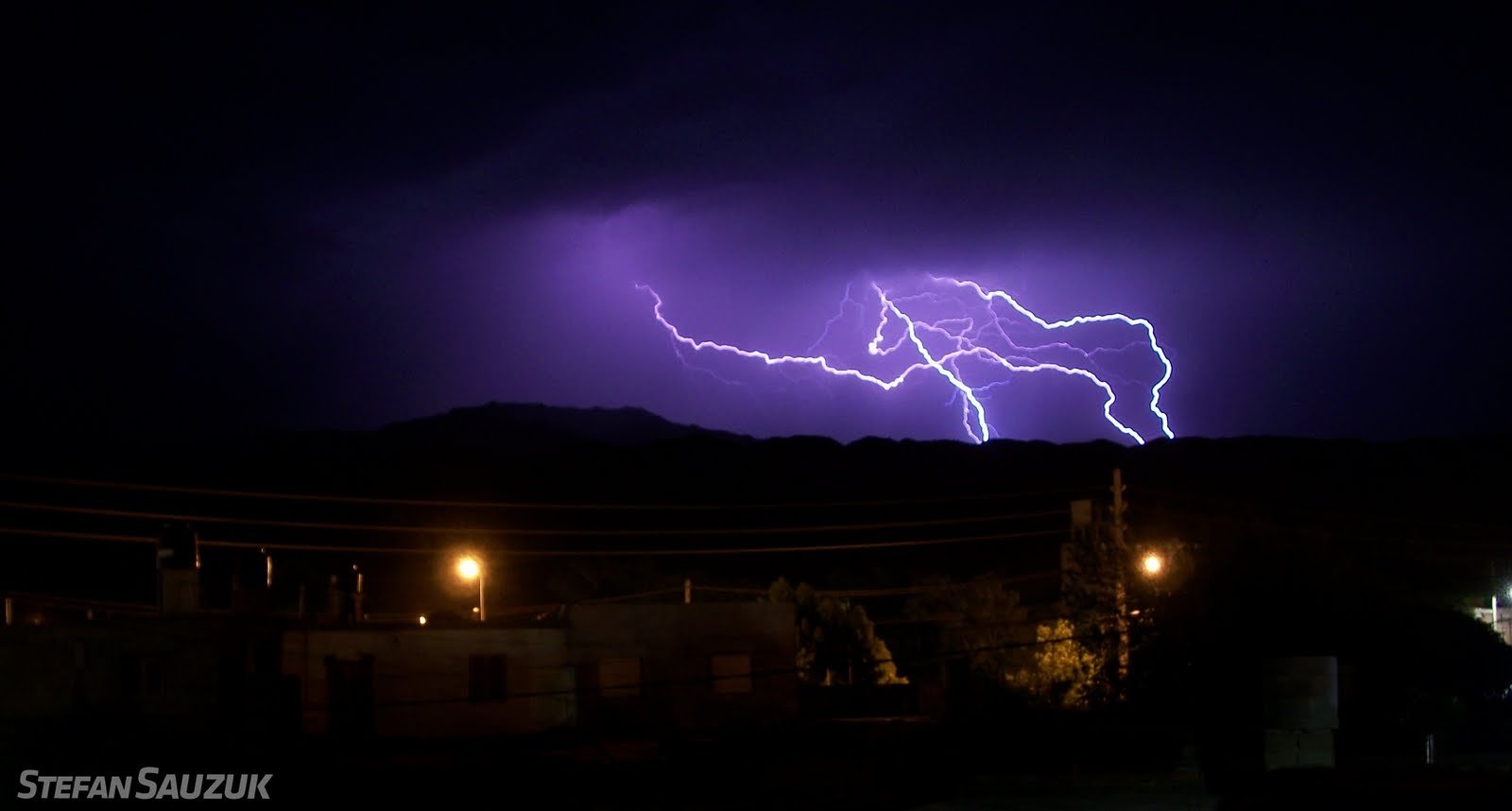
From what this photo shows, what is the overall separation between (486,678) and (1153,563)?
48.6ft

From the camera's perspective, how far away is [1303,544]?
108 feet

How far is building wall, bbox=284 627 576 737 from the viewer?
103 feet

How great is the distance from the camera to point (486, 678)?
34125 mm

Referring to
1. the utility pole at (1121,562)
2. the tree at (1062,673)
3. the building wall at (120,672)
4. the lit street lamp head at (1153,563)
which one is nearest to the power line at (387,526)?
the building wall at (120,672)

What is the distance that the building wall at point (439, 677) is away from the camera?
31531 mm

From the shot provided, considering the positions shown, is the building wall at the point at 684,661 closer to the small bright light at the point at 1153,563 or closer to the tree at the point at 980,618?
the tree at the point at 980,618

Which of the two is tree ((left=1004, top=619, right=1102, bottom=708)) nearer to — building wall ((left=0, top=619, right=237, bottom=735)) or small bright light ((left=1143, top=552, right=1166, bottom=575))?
small bright light ((left=1143, top=552, right=1166, bottom=575))

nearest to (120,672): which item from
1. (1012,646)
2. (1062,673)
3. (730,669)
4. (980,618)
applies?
(730,669)

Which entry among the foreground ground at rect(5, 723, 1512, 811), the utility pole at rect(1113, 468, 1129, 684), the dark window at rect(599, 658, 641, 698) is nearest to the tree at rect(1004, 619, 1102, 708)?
Answer: the utility pole at rect(1113, 468, 1129, 684)

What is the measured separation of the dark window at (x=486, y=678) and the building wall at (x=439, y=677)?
0.04m

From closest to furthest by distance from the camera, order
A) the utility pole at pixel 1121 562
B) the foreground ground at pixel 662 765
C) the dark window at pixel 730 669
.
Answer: the foreground ground at pixel 662 765 < the utility pole at pixel 1121 562 < the dark window at pixel 730 669

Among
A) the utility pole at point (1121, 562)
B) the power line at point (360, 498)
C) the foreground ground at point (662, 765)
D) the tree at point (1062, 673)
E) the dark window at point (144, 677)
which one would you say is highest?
the power line at point (360, 498)

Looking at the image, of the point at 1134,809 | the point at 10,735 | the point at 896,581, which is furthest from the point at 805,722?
the point at 896,581

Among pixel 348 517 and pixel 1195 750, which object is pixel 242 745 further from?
pixel 348 517
